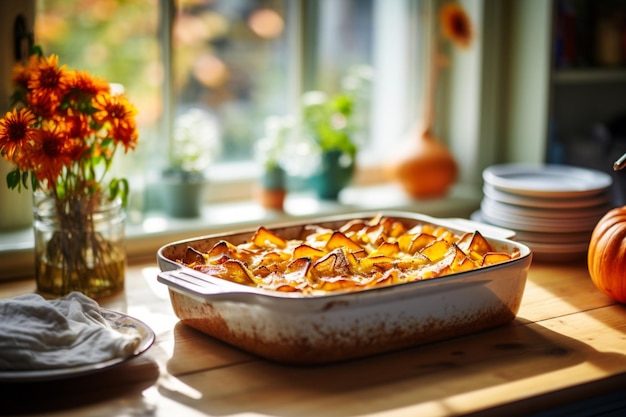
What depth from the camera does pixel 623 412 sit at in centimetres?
120

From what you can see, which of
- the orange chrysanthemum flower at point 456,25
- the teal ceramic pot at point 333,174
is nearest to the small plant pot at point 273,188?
the teal ceramic pot at point 333,174

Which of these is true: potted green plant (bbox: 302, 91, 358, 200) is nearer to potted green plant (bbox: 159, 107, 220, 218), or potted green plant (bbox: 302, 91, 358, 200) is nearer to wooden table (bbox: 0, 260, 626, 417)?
potted green plant (bbox: 159, 107, 220, 218)

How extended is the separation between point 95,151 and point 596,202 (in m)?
1.00

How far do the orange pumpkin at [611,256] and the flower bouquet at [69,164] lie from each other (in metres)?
0.81

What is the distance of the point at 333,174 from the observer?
2.10m

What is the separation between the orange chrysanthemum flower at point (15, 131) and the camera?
130 centimetres

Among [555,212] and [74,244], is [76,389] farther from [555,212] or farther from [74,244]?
[555,212]

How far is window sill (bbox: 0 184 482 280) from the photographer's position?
1651mm

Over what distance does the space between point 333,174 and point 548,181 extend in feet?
1.68

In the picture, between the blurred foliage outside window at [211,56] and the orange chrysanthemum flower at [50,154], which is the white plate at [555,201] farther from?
the orange chrysanthemum flower at [50,154]

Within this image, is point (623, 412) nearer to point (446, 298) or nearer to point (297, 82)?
point (446, 298)

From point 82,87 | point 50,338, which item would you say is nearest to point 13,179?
point 82,87

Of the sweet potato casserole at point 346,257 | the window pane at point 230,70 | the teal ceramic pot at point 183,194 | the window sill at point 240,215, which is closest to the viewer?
the sweet potato casserole at point 346,257

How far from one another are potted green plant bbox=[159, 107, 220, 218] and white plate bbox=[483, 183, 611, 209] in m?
0.67
